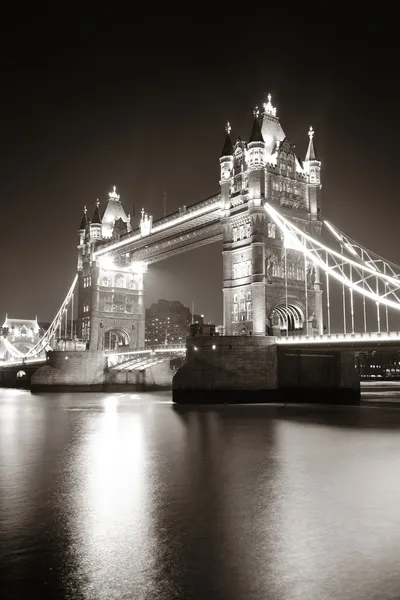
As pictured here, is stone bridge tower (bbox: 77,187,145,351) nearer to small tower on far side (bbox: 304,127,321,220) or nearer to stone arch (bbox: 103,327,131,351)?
stone arch (bbox: 103,327,131,351)

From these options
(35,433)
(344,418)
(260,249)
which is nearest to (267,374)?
(344,418)

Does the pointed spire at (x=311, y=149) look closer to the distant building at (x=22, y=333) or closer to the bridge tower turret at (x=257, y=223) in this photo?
the bridge tower turret at (x=257, y=223)

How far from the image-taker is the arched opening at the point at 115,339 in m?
63.4

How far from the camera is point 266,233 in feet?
124

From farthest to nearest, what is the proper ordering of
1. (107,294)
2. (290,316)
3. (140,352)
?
(107,294), (140,352), (290,316)

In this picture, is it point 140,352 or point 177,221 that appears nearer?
point 177,221

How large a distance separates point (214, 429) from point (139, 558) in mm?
14352

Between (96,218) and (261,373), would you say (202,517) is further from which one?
(96,218)

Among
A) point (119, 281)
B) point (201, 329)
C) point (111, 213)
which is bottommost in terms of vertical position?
point (201, 329)

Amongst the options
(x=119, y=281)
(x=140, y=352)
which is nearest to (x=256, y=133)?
(x=140, y=352)

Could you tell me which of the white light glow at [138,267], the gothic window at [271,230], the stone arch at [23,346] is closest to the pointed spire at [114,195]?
the white light glow at [138,267]

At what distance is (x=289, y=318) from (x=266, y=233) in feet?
21.6

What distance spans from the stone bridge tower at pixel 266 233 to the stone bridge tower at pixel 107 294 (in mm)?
23344

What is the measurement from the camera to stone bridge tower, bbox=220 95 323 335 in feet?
122
